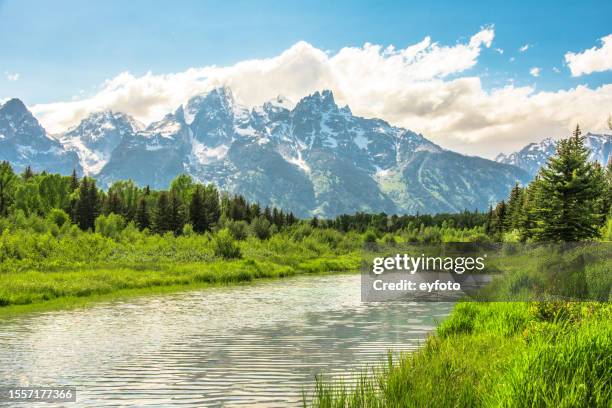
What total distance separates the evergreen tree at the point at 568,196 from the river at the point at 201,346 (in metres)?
21.8

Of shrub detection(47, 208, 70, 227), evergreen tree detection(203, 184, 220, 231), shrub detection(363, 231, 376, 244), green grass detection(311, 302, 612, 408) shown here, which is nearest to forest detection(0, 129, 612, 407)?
green grass detection(311, 302, 612, 408)

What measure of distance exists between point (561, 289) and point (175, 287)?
32.5 metres

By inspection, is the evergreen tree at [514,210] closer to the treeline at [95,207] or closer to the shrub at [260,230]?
the treeline at [95,207]

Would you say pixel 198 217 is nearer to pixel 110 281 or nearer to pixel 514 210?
pixel 514 210

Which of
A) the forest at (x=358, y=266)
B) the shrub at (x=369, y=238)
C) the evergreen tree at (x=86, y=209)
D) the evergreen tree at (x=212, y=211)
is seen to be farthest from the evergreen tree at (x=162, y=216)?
the shrub at (x=369, y=238)

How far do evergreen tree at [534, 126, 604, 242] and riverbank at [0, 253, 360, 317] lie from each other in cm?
3152

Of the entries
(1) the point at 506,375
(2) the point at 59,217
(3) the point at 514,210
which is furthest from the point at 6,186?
(1) the point at 506,375

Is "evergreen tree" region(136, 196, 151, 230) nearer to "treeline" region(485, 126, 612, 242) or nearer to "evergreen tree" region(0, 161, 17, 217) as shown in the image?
"evergreen tree" region(0, 161, 17, 217)

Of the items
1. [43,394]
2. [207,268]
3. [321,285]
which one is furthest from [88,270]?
[43,394]

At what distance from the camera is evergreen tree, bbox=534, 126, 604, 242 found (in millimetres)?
53562

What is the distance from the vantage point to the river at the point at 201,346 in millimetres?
15117

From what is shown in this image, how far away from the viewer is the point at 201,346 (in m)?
22.0

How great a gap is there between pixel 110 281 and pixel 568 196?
141 feet

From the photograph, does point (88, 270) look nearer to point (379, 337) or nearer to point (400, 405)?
point (379, 337)
